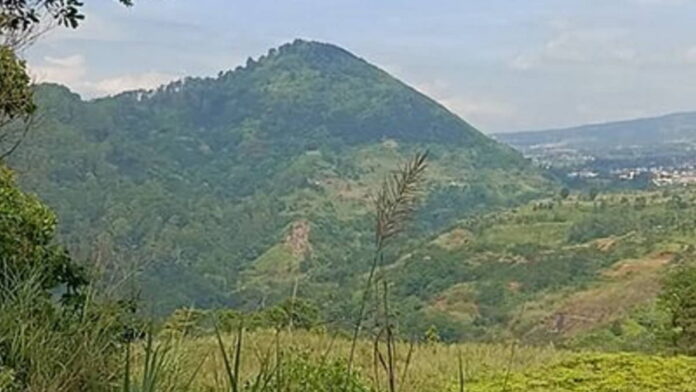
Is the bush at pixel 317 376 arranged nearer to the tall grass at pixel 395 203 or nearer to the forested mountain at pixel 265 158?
the tall grass at pixel 395 203

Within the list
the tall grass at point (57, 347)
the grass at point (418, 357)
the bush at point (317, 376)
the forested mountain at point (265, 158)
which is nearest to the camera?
the tall grass at point (57, 347)

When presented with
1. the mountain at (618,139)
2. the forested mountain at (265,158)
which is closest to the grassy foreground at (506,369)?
the forested mountain at (265,158)

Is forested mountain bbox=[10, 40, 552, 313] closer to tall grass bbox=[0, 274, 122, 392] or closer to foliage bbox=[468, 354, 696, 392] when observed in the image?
foliage bbox=[468, 354, 696, 392]

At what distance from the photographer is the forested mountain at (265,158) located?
2213 inches

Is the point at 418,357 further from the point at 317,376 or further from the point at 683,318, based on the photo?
the point at 683,318

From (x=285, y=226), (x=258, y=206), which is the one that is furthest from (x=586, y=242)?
(x=258, y=206)

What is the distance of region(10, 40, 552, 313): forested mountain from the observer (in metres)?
56.2

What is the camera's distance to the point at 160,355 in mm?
1977

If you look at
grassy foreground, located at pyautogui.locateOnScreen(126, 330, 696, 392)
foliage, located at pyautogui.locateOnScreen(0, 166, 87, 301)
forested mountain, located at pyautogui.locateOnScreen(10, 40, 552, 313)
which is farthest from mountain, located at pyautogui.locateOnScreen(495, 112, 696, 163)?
foliage, located at pyautogui.locateOnScreen(0, 166, 87, 301)

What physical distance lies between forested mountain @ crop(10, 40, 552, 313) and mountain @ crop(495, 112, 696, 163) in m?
22.5

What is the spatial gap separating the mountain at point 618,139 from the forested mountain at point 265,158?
2254 cm

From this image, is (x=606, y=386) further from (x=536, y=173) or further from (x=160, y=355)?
(x=536, y=173)

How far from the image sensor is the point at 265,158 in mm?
89375

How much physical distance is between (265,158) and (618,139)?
94117mm
